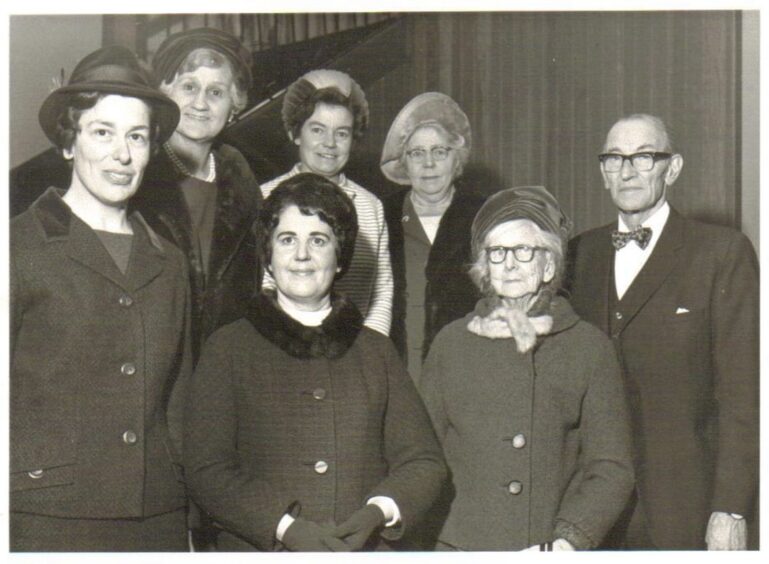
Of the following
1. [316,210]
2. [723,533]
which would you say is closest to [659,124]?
[316,210]

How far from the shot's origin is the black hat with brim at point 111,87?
285cm

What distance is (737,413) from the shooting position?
9.70 ft

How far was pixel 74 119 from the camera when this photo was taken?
2.86m

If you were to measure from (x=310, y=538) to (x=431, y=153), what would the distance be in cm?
103

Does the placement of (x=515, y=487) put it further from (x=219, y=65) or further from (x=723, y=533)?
(x=219, y=65)

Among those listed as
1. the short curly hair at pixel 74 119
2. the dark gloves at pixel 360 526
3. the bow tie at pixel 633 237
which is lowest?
the dark gloves at pixel 360 526

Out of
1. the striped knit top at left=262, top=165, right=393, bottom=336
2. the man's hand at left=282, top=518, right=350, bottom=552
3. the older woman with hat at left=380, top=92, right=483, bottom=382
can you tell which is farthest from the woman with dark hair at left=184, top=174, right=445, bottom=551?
the older woman with hat at left=380, top=92, right=483, bottom=382

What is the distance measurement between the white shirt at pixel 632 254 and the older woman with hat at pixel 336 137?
59 cm

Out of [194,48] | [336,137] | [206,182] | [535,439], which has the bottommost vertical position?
[535,439]

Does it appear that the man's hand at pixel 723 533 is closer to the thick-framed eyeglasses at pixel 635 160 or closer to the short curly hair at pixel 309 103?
the thick-framed eyeglasses at pixel 635 160

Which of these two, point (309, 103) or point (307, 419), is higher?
point (309, 103)

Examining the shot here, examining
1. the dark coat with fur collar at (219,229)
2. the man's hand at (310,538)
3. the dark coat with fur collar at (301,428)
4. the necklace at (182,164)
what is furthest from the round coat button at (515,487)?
the necklace at (182,164)

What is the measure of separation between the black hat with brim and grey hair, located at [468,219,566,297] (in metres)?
0.84
